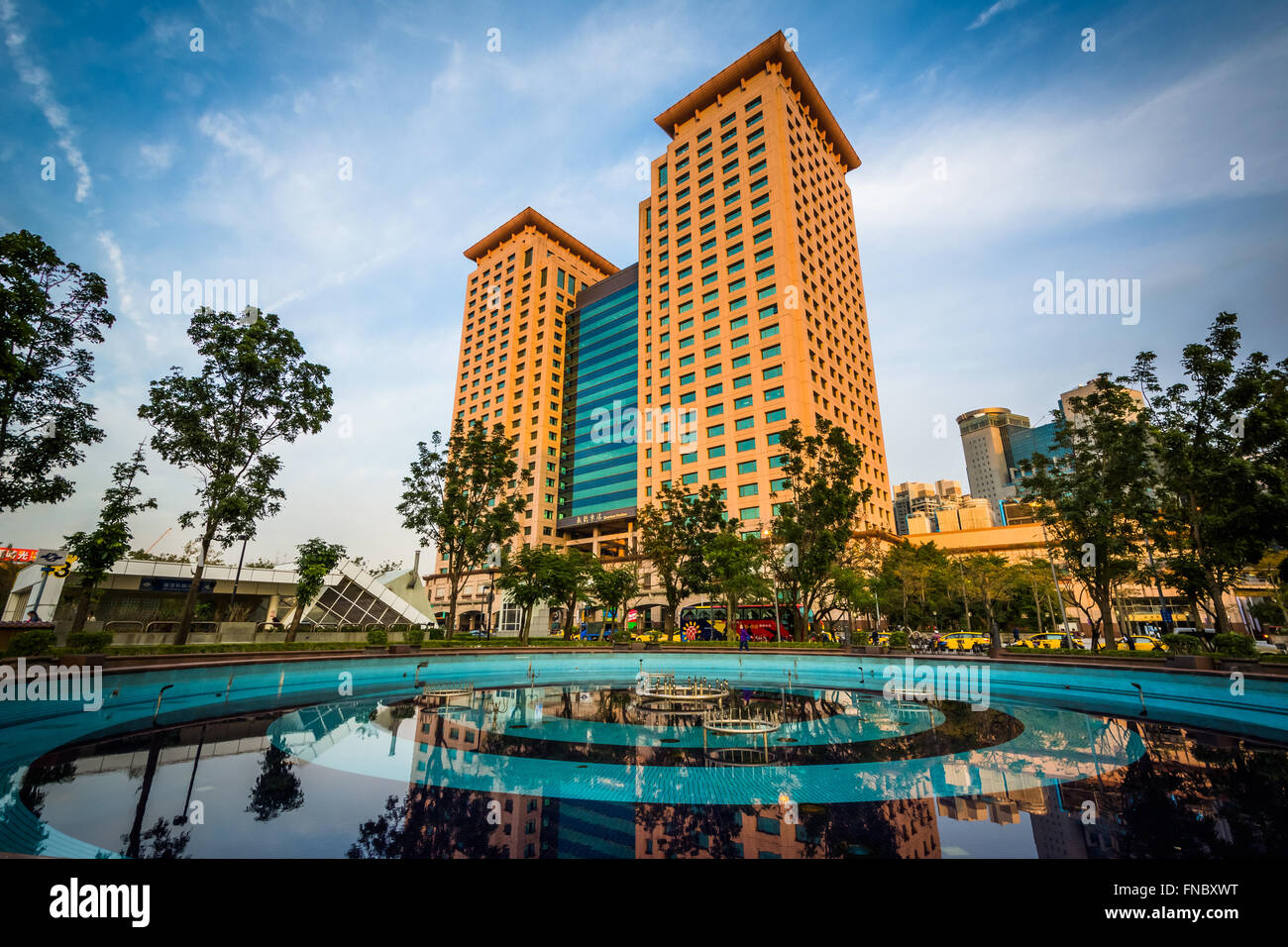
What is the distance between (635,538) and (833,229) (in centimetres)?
4811

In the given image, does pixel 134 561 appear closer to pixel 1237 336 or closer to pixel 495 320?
pixel 1237 336

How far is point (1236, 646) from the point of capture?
16328mm

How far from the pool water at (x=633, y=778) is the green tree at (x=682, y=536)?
24.7 m

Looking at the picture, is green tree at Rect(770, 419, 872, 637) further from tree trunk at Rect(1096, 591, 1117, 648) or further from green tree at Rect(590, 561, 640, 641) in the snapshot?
green tree at Rect(590, 561, 640, 641)

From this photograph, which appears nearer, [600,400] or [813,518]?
[813,518]

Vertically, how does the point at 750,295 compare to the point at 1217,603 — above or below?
above

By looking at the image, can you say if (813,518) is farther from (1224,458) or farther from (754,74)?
(754,74)

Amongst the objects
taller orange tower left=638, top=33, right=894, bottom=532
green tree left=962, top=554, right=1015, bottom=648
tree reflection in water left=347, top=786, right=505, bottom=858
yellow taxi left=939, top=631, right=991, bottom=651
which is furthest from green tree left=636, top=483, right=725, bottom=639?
tree reflection in water left=347, top=786, right=505, bottom=858

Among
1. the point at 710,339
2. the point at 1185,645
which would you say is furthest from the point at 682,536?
the point at 710,339

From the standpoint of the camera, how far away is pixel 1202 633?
Answer: 19734mm

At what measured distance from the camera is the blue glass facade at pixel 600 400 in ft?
231

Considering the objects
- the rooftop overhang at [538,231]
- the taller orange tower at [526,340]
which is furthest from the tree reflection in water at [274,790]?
the rooftop overhang at [538,231]

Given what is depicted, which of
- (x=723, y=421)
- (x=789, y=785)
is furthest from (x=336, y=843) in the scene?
(x=723, y=421)

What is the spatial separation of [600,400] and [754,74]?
45915 millimetres
